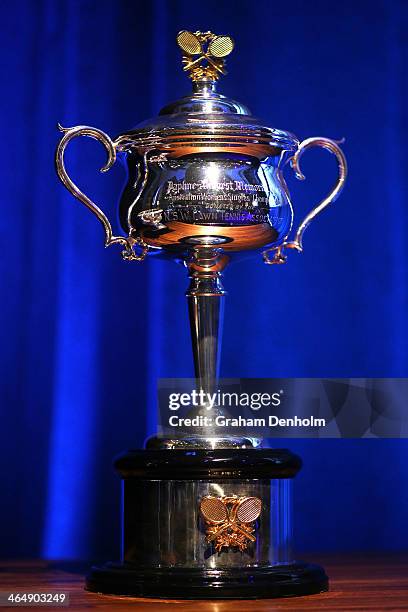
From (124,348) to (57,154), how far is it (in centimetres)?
55

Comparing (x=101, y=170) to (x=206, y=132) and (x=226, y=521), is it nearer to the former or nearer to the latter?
(x=206, y=132)

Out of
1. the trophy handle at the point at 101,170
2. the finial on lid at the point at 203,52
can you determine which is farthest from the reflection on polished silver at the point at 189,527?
the finial on lid at the point at 203,52

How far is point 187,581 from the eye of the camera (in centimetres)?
143

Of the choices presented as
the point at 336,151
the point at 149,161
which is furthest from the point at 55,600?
the point at 336,151

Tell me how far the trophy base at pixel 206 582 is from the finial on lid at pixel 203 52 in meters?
0.69

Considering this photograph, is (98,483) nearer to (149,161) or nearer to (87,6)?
(149,161)

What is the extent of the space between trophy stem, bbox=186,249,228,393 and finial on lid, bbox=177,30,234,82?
272 mm

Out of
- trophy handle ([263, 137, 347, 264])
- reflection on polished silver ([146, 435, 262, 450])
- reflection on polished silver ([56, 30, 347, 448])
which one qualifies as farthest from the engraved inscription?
reflection on polished silver ([146, 435, 262, 450])

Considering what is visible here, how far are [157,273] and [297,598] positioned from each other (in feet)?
2.54

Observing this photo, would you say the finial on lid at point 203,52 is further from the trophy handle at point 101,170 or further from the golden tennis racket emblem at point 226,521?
the golden tennis racket emblem at point 226,521

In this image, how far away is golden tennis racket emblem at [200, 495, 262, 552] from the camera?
1.46 m

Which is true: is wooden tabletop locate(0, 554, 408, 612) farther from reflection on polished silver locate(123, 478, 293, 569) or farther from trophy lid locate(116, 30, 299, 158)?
trophy lid locate(116, 30, 299, 158)

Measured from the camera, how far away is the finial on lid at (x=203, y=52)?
1.66 metres

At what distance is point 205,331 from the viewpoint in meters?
1.62
